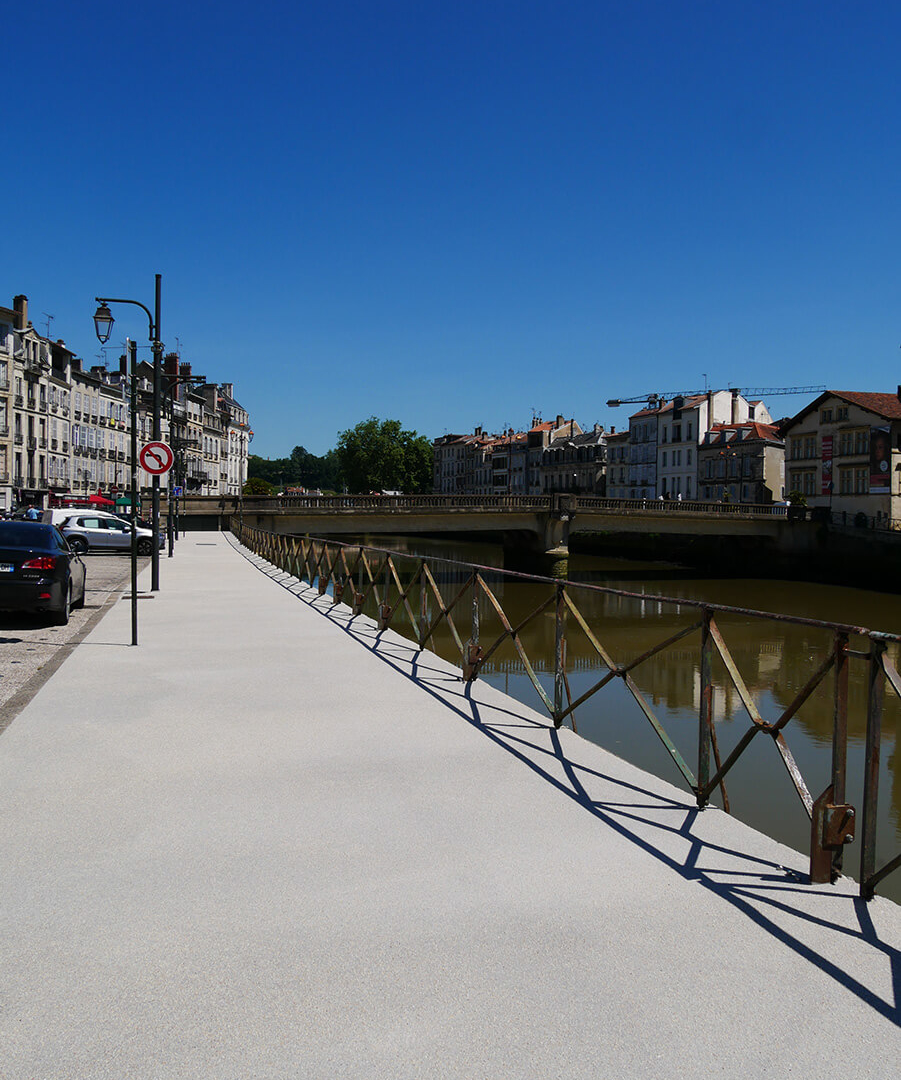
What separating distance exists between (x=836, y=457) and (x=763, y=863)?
60.2m

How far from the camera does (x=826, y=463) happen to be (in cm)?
6000

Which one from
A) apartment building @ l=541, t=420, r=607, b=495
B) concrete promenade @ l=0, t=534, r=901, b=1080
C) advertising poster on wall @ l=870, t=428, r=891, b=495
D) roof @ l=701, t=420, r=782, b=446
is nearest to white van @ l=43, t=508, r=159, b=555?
concrete promenade @ l=0, t=534, r=901, b=1080

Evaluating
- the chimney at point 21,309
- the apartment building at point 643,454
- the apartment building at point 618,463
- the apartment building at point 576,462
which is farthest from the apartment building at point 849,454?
the chimney at point 21,309

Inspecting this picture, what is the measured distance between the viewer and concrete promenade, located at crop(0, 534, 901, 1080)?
2643 millimetres

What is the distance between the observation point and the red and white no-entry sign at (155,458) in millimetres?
13055

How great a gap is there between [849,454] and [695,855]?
194 ft

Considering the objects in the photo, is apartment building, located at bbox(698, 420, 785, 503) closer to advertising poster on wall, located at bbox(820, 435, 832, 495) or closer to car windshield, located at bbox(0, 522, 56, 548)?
advertising poster on wall, located at bbox(820, 435, 832, 495)

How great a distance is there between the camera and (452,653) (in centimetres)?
1892

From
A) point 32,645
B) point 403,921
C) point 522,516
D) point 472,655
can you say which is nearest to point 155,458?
point 32,645

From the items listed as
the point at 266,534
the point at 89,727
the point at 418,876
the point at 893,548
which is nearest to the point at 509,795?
the point at 418,876

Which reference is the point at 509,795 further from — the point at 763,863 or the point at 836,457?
the point at 836,457

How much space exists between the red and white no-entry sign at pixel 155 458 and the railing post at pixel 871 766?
11.1 meters

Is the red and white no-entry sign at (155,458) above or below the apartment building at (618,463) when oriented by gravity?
below

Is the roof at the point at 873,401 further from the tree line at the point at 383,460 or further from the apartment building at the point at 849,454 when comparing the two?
the tree line at the point at 383,460
